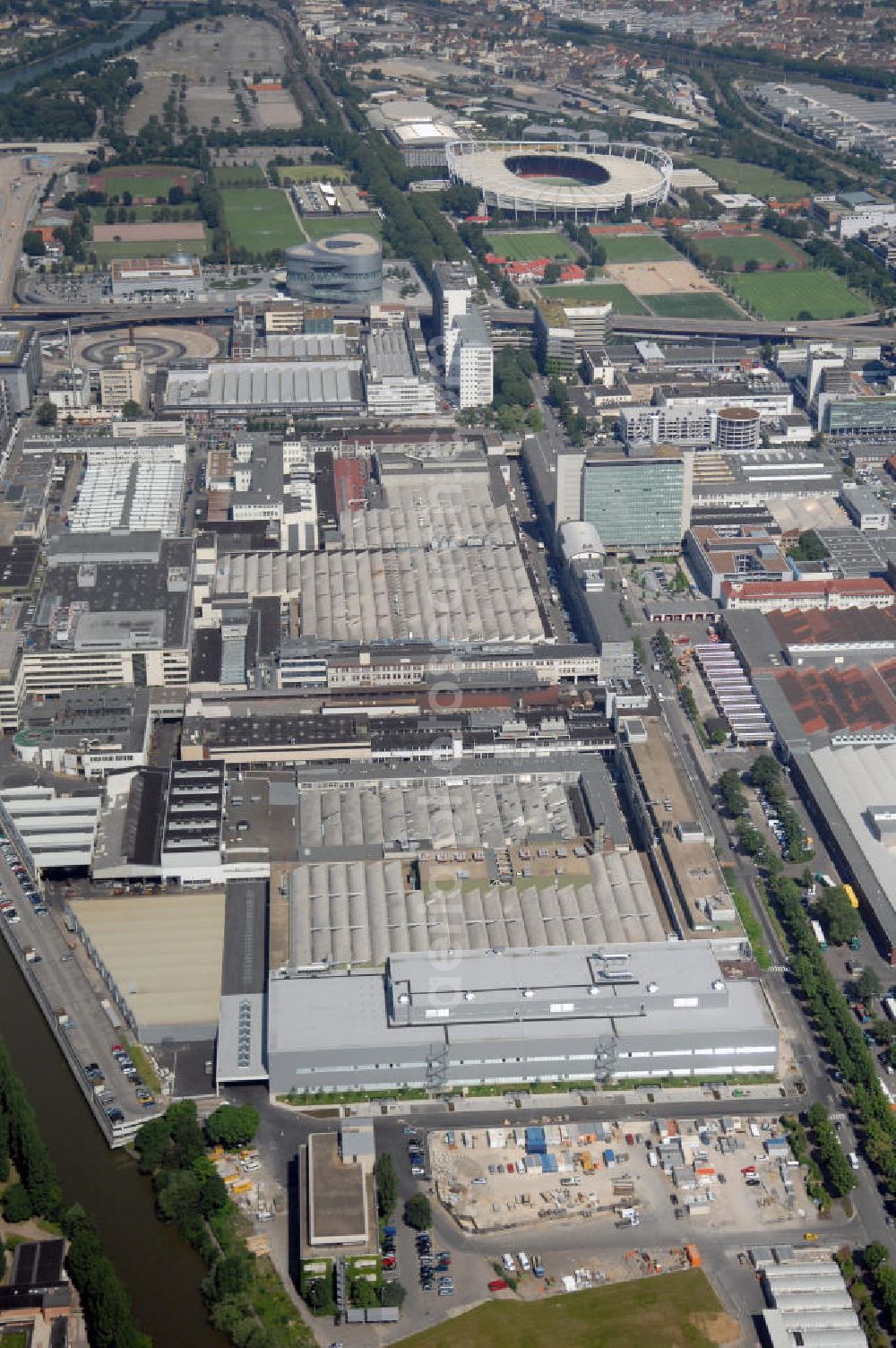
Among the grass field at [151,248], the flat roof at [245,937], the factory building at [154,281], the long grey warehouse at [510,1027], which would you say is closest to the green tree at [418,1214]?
the long grey warehouse at [510,1027]

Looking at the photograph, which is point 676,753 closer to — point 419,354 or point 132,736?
point 132,736

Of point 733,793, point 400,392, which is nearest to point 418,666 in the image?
point 733,793

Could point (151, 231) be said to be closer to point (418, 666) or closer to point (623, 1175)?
point (418, 666)

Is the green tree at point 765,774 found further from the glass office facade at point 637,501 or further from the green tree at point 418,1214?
the green tree at point 418,1214

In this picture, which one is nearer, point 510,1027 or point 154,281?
point 510,1027

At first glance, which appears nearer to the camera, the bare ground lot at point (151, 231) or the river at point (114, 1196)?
the river at point (114, 1196)
